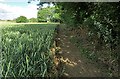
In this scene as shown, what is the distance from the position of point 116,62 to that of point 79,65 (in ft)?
5.88

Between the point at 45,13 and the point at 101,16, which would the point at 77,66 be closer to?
A: the point at 101,16

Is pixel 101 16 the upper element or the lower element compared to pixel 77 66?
upper

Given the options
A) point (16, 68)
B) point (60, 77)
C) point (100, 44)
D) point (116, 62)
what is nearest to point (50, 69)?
point (60, 77)

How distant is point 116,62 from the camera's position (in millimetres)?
5227

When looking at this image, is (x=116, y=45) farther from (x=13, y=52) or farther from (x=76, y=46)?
(x=76, y=46)

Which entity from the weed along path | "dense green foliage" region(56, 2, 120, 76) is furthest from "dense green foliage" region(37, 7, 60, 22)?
"dense green foliage" region(56, 2, 120, 76)

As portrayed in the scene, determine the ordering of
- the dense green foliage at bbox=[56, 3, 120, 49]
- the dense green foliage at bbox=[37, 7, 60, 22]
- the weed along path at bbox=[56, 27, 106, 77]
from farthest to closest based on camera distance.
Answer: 1. the dense green foliage at bbox=[37, 7, 60, 22]
2. the weed along path at bbox=[56, 27, 106, 77]
3. the dense green foliage at bbox=[56, 3, 120, 49]

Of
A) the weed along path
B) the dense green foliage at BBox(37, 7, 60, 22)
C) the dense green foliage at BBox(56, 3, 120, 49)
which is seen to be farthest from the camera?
the dense green foliage at BBox(37, 7, 60, 22)

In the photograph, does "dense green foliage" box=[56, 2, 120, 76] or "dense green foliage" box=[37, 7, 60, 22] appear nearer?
"dense green foliage" box=[56, 2, 120, 76]

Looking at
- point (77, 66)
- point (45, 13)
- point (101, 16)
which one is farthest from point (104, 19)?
point (45, 13)

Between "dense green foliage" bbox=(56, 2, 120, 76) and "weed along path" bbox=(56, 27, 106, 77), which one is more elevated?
"dense green foliage" bbox=(56, 2, 120, 76)

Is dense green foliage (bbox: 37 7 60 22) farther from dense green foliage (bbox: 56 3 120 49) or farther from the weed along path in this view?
dense green foliage (bbox: 56 3 120 49)

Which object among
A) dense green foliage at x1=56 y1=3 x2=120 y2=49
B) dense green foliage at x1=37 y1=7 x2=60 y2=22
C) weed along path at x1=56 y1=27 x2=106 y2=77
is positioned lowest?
weed along path at x1=56 y1=27 x2=106 y2=77

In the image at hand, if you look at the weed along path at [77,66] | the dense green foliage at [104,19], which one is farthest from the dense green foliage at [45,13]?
the dense green foliage at [104,19]
